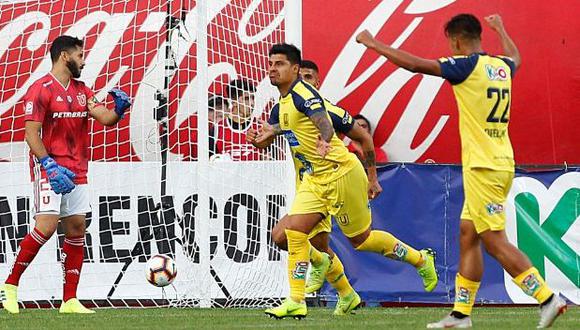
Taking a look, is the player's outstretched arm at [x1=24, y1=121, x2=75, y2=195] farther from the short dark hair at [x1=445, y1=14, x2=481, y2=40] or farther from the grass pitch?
the short dark hair at [x1=445, y1=14, x2=481, y2=40]

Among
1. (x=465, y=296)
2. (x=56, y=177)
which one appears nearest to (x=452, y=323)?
(x=465, y=296)

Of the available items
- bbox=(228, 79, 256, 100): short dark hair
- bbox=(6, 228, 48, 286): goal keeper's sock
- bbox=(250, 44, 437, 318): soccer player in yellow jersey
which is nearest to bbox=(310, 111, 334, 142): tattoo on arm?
bbox=(250, 44, 437, 318): soccer player in yellow jersey

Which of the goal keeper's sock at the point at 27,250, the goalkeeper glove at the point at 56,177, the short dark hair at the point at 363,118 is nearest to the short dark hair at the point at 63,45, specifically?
the goalkeeper glove at the point at 56,177

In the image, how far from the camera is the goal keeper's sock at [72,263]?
35.9ft

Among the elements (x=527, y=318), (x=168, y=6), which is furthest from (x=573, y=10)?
(x=527, y=318)

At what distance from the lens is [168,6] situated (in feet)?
44.3

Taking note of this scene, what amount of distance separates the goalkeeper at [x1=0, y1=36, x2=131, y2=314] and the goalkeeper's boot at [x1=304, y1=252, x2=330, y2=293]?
198cm

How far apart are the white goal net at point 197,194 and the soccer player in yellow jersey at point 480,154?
3.64m

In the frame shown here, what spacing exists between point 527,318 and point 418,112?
5.02m

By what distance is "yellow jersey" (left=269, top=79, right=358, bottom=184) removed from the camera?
10.1 meters

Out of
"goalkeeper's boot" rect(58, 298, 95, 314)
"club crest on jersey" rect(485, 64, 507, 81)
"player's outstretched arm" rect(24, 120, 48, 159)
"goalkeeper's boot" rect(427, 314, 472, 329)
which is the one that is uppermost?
"club crest on jersey" rect(485, 64, 507, 81)

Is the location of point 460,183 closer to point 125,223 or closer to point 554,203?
point 554,203

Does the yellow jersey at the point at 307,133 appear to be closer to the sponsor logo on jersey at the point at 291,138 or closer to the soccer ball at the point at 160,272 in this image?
the sponsor logo on jersey at the point at 291,138

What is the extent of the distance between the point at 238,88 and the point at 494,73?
4.75 m
